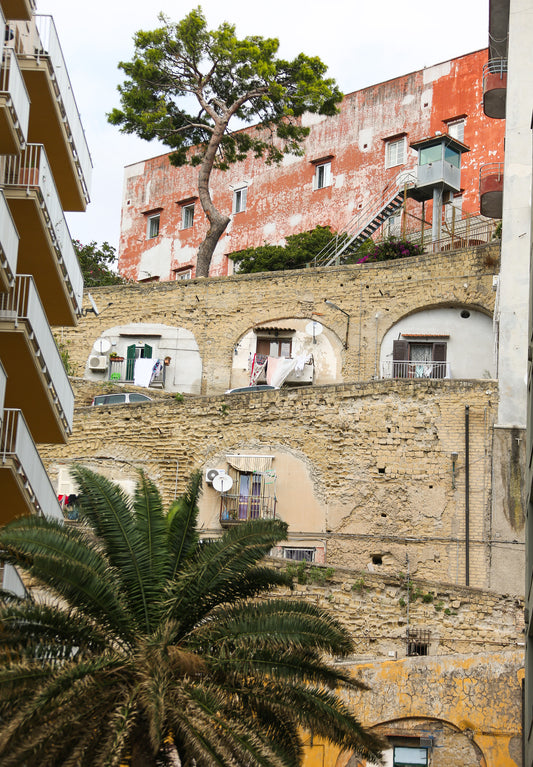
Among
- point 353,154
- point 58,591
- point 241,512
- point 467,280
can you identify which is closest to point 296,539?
point 241,512

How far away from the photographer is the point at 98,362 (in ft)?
127

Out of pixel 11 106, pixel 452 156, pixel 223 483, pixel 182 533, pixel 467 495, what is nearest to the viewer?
pixel 182 533

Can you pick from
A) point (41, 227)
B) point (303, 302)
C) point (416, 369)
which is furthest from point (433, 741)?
point (303, 302)

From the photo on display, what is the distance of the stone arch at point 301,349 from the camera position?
36.8 metres

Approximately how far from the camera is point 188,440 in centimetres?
3162

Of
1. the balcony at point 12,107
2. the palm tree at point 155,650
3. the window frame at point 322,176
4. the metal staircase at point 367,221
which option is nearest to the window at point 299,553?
the metal staircase at point 367,221

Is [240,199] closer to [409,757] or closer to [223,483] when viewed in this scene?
[223,483]

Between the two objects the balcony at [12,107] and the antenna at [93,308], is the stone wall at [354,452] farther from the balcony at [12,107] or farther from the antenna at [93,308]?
the balcony at [12,107]

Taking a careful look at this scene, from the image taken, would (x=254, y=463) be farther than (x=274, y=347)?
No

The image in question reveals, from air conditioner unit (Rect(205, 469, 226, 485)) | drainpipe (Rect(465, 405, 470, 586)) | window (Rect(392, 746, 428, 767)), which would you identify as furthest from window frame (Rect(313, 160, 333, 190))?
window (Rect(392, 746, 428, 767))

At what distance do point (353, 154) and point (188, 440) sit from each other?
58.4ft

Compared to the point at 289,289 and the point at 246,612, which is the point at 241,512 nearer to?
the point at 289,289

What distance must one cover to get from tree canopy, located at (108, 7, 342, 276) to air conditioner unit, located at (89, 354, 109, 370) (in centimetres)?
433

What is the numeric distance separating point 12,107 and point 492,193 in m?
20.6
